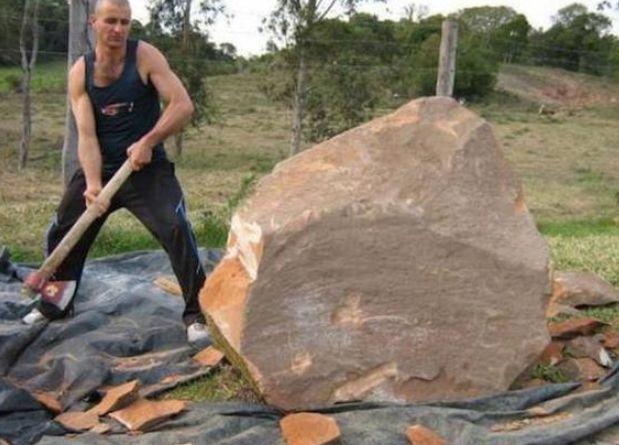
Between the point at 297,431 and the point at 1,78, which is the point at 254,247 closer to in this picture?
the point at 297,431

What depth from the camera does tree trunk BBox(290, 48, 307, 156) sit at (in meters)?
13.1

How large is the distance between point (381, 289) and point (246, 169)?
12463mm

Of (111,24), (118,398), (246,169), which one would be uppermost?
(111,24)

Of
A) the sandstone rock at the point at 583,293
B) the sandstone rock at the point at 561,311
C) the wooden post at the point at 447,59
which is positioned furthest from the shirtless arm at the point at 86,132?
Answer: the wooden post at the point at 447,59

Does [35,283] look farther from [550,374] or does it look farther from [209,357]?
[550,374]

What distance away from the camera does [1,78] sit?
89.4 ft

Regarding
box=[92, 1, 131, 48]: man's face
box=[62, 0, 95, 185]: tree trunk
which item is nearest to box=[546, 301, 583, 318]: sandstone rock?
box=[92, 1, 131, 48]: man's face

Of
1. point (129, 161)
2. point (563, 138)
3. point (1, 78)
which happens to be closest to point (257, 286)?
point (129, 161)

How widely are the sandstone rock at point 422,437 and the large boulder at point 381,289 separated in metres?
0.36

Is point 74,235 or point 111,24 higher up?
point 111,24

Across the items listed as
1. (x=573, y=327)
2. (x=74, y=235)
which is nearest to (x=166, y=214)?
(x=74, y=235)

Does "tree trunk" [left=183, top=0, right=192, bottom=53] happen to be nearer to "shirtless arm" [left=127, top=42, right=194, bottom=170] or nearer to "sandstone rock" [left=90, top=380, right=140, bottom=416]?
"shirtless arm" [left=127, top=42, right=194, bottom=170]

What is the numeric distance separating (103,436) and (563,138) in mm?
21133

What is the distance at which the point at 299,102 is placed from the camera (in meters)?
13.2
